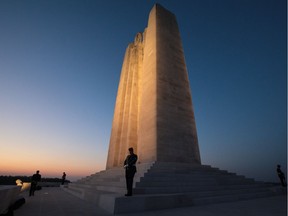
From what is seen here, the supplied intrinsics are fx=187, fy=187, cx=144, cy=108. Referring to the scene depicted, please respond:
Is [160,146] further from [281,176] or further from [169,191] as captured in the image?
[281,176]

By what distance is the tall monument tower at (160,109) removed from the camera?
12742 mm

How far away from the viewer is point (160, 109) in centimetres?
1341

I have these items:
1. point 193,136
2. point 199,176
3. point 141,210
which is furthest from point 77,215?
point 193,136

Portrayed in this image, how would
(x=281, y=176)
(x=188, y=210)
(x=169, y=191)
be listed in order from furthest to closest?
(x=281, y=176) → (x=169, y=191) → (x=188, y=210)

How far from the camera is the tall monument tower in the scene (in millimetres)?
12742

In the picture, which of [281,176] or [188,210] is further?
[281,176]

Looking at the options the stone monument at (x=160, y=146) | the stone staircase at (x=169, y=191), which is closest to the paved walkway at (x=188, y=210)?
the stone staircase at (x=169, y=191)

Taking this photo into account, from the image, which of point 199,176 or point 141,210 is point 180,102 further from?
point 141,210

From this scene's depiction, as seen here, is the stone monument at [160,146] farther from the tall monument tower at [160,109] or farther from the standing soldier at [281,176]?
the standing soldier at [281,176]

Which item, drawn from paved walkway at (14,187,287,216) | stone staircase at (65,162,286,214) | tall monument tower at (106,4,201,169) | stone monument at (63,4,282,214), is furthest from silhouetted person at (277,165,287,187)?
paved walkway at (14,187,287,216)

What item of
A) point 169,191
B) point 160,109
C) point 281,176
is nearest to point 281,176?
point 281,176

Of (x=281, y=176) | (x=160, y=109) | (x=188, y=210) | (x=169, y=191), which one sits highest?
(x=160, y=109)

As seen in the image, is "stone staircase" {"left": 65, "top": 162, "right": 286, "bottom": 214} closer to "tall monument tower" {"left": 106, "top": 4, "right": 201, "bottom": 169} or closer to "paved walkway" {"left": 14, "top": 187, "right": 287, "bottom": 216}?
"paved walkway" {"left": 14, "top": 187, "right": 287, "bottom": 216}

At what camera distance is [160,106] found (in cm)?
1354
